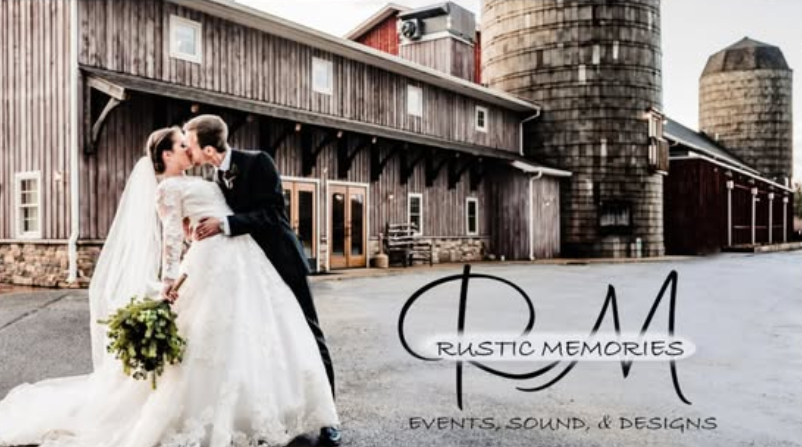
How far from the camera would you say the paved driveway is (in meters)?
3.72

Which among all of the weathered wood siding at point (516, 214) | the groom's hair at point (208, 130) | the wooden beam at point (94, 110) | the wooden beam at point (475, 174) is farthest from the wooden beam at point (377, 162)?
the groom's hair at point (208, 130)

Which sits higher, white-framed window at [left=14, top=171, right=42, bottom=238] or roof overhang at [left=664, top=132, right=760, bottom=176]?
roof overhang at [left=664, top=132, right=760, bottom=176]

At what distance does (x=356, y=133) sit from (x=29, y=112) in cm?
677

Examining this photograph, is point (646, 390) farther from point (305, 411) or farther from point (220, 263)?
point (220, 263)

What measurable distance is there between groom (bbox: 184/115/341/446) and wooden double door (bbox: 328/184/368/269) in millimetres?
12714

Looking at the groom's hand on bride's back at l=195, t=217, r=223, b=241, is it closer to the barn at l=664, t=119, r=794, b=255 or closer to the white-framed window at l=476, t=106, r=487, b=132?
the white-framed window at l=476, t=106, r=487, b=132

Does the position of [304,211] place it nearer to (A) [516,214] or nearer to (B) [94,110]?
(B) [94,110]

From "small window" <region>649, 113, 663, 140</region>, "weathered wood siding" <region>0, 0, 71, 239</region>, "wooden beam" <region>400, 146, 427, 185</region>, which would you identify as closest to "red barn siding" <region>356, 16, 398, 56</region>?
"wooden beam" <region>400, 146, 427, 185</region>

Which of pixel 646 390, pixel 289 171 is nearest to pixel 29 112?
pixel 289 171

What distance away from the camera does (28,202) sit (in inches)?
492

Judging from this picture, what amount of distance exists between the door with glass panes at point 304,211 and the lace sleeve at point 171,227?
1162 cm

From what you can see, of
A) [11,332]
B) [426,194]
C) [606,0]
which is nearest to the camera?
[11,332]

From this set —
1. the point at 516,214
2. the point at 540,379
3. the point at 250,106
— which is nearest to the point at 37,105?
the point at 250,106

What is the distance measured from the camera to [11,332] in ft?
23.0
